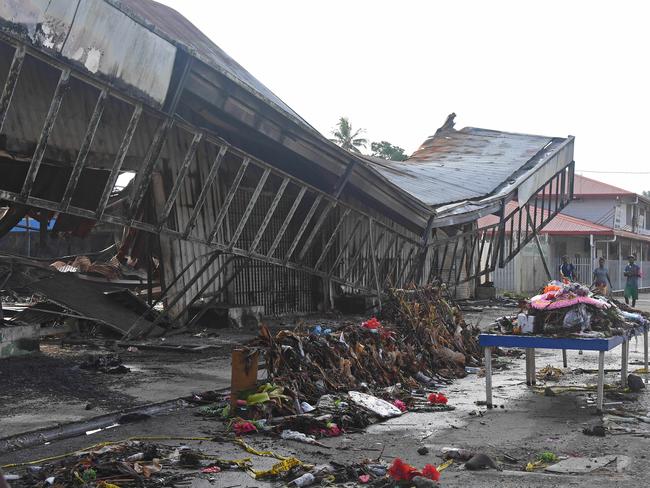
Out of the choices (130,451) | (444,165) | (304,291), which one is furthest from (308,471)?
(444,165)

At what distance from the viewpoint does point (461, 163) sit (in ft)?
84.7

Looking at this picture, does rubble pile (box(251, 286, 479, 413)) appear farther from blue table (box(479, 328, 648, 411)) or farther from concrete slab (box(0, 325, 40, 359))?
concrete slab (box(0, 325, 40, 359))

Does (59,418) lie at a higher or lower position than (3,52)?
lower

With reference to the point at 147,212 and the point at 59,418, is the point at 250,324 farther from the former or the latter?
the point at 59,418

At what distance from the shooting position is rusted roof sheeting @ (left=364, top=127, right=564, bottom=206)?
2103 cm

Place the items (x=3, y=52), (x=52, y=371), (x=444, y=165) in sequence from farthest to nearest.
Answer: (x=444, y=165) < (x=3, y=52) < (x=52, y=371)

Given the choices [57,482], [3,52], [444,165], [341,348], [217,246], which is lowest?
[57,482]

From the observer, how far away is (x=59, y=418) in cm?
718

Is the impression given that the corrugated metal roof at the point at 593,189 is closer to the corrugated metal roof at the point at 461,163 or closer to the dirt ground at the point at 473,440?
the corrugated metal roof at the point at 461,163

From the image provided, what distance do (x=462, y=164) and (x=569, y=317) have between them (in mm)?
17625

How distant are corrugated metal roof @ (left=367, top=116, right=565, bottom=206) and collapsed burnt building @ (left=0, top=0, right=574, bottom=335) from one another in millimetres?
135

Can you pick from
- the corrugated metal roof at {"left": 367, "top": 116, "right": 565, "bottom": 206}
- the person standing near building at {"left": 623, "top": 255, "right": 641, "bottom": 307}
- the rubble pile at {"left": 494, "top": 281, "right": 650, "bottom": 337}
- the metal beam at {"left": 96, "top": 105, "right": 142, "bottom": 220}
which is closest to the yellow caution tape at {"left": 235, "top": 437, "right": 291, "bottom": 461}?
the rubble pile at {"left": 494, "top": 281, "right": 650, "bottom": 337}

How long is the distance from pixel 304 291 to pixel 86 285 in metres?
6.45

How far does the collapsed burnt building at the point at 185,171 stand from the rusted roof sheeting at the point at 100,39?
0.06 feet
